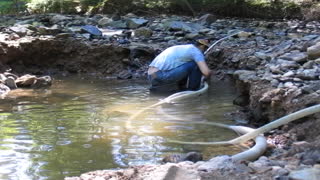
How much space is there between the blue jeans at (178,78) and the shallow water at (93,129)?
285 millimetres

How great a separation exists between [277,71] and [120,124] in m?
2.38

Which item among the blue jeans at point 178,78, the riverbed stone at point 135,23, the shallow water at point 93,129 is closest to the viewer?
the shallow water at point 93,129

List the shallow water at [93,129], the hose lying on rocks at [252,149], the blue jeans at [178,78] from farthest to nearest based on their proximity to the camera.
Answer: the blue jeans at [178,78]
the shallow water at [93,129]
the hose lying on rocks at [252,149]

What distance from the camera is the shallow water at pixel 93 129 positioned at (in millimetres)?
4461

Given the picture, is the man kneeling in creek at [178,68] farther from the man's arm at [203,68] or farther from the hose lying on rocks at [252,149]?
the hose lying on rocks at [252,149]

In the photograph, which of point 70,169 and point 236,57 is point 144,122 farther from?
point 236,57

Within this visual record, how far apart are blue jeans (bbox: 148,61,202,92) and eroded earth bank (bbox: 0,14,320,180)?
691mm

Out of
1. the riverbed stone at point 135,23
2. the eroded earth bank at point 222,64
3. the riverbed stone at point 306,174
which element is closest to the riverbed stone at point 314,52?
the eroded earth bank at point 222,64

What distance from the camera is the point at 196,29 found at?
1319 cm

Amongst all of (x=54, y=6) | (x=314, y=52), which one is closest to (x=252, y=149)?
(x=314, y=52)

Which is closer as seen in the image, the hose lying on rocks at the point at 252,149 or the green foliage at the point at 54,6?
the hose lying on rocks at the point at 252,149

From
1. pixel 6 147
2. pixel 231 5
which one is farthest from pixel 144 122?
pixel 231 5

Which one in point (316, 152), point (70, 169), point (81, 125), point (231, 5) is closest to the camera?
point (316, 152)

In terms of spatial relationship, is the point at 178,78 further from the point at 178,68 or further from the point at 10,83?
the point at 10,83
